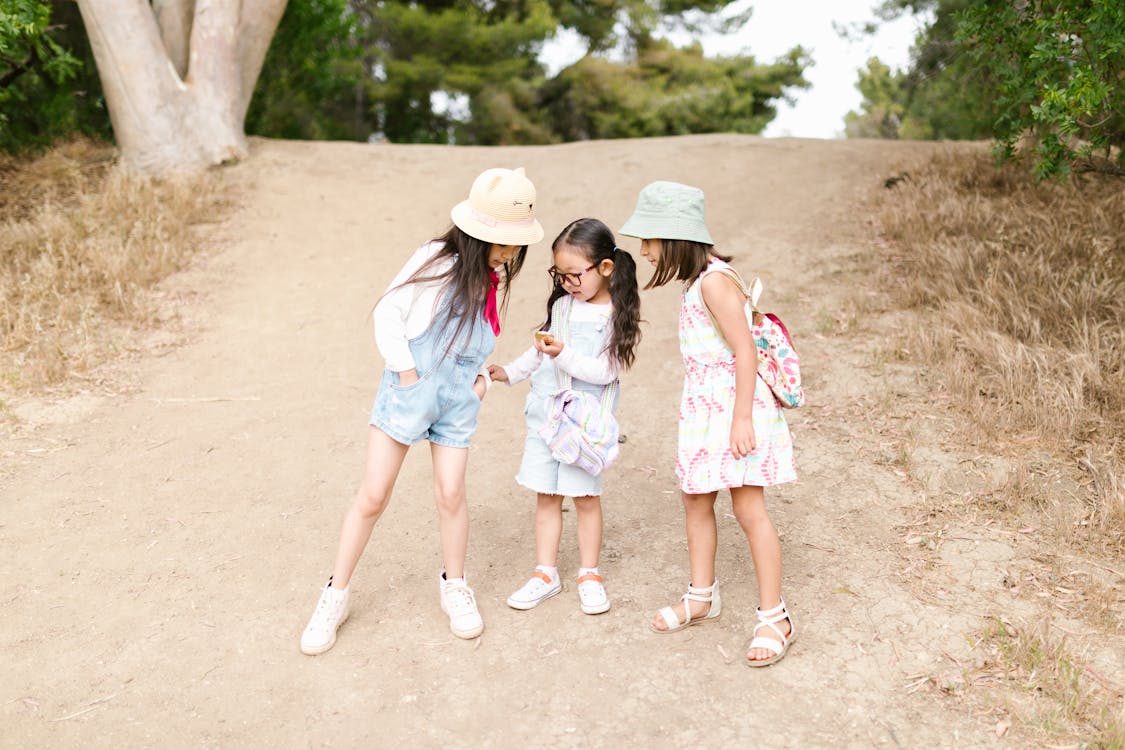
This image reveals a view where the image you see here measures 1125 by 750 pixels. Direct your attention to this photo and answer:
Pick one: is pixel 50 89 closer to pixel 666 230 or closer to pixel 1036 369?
pixel 666 230

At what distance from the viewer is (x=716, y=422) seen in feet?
10.9

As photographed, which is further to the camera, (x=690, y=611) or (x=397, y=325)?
(x=690, y=611)

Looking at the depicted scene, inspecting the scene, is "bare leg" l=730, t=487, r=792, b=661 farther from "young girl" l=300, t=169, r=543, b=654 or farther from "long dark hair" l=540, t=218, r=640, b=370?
"young girl" l=300, t=169, r=543, b=654

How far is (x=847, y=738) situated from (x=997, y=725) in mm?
459

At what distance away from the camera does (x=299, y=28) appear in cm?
1224

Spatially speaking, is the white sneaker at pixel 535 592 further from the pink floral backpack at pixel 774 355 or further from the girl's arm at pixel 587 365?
the pink floral backpack at pixel 774 355

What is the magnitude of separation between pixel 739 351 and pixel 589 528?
985 mm

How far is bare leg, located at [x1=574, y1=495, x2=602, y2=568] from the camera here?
3727 mm

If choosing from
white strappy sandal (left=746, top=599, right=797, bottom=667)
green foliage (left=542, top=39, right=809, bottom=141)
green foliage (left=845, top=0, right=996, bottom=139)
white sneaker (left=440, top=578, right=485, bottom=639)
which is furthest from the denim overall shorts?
green foliage (left=542, top=39, right=809, bottom=141)

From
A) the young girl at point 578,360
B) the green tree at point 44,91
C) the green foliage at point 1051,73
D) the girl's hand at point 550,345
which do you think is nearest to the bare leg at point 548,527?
the young girl at point 578,360

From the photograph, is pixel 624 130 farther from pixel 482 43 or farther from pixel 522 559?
pixel 522 559

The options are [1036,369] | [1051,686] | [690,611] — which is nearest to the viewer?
[1051,686]

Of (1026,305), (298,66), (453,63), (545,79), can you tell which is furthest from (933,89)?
(1026,305)

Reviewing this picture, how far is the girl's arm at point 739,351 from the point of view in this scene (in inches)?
125
